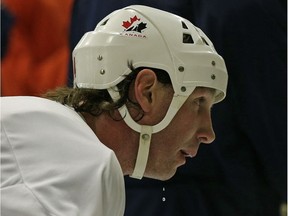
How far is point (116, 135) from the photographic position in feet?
4.39

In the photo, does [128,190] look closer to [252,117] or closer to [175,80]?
[252,117]

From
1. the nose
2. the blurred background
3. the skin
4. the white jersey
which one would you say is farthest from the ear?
the blurred background

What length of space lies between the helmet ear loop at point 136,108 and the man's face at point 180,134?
0.04 m

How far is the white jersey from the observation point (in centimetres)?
100

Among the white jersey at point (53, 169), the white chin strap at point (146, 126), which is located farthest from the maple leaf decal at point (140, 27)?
the white jersey at point (53, 169)

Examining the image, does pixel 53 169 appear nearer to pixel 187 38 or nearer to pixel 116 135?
pixel 116 135

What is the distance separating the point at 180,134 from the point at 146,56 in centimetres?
17

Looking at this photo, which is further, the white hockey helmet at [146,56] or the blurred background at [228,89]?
the blurred background at [228,89]

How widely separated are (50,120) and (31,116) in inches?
1.1

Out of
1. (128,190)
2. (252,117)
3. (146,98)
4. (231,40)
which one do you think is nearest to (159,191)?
(128,190)

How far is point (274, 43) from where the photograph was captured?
176cm

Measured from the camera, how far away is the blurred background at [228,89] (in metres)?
1.74

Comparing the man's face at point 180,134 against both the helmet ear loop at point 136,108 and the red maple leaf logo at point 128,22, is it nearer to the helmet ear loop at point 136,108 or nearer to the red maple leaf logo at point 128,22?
the helmet ear loop at point 136,108

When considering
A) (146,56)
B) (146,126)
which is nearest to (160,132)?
(146,126)
